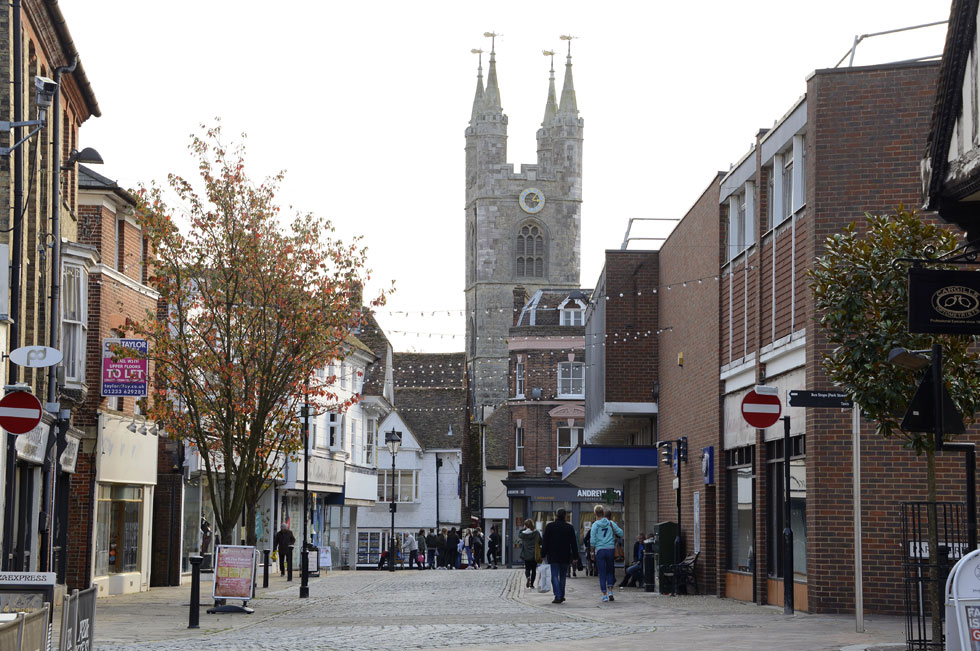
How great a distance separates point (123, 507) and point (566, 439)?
137 ft

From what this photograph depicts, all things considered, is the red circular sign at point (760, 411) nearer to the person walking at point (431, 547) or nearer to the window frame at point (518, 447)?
the person walking at point (431, 547)

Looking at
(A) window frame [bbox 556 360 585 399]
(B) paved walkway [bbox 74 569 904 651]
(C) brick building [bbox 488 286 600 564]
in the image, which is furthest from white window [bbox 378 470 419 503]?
(B) paved walkway [bbox 74 569 904 651]

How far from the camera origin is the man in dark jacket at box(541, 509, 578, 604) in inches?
950

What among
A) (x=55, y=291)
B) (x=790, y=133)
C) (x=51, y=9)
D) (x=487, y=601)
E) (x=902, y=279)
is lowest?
(x=487, y=601)

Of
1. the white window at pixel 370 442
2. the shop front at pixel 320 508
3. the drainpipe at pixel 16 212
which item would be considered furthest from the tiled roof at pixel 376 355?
the drainpipe at pixel 16 212

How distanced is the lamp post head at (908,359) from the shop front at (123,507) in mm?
20499

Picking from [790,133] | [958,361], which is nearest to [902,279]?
[958,361]

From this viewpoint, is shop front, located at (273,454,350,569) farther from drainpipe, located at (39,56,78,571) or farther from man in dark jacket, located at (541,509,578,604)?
man in dark jacket, located at (541,509,578,604)

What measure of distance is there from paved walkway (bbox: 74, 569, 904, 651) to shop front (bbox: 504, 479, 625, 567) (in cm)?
4156

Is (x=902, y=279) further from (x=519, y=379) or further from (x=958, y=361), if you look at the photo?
(x=519, y=379)

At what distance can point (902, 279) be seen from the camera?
12375mm

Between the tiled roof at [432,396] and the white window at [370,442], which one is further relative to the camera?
the tiled roof at [432,396]

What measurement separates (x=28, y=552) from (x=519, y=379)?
49699 millimetres

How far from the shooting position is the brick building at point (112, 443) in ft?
93.8
